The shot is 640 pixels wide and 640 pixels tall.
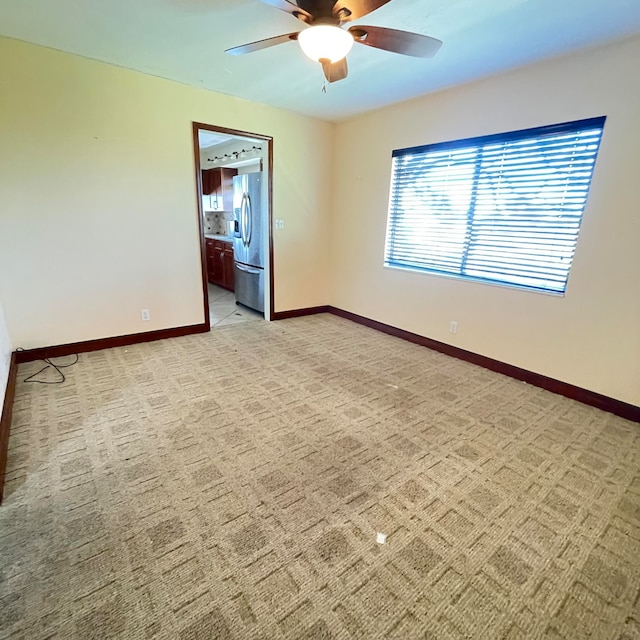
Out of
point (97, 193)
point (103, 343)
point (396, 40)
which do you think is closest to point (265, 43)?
point (396, 40)

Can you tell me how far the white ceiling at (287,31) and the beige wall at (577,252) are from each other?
19 cm

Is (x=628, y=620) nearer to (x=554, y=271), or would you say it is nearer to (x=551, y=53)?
(x=554, y=271)

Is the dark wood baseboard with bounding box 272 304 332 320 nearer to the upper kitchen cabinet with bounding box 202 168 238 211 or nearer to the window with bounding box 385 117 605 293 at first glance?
the window with bounding box 385 117 605 293

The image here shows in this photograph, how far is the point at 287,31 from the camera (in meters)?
2.27

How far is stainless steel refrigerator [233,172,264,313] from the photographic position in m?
4.39

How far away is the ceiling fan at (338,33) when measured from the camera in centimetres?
159

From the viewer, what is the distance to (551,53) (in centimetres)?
239

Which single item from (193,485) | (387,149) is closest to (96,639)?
(193,485)

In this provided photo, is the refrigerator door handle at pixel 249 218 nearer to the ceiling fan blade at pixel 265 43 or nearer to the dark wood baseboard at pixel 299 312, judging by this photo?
the dark wood baseboard at pixel 299 312


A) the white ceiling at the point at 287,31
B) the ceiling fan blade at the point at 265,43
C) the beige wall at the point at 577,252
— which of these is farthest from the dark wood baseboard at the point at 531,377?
the ceiling fan blade at the point at 265,43

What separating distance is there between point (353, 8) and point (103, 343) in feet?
11.1

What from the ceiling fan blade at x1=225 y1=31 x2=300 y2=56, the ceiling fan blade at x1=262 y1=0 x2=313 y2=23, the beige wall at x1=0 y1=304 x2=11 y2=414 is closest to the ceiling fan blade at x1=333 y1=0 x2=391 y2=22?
the ceiling fan blade at x1=262 y1=0 x2=313 y2=23

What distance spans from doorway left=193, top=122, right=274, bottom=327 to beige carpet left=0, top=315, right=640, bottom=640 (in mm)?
1962

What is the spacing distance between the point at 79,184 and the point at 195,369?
1.94 meters
